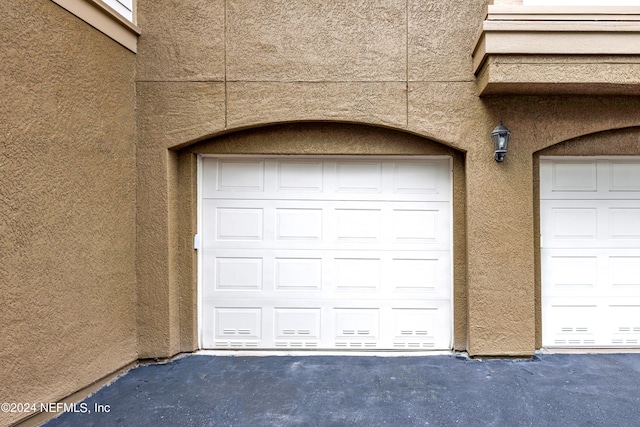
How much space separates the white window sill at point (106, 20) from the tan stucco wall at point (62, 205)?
0.07 meters

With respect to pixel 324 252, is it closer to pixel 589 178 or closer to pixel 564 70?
pixel 564 70

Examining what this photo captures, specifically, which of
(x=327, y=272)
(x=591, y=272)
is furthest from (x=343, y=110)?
(x=591, y=272)

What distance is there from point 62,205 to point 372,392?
3.24m

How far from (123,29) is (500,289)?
4.93 meters

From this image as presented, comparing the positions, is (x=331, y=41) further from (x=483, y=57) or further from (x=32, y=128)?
(x=32, y=128)

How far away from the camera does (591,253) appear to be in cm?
403

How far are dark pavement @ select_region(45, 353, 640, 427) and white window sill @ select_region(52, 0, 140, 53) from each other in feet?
11.5

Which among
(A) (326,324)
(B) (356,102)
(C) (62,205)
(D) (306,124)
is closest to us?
(C) (62,205)

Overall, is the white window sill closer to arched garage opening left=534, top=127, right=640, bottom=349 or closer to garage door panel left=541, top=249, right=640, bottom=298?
arched garage opening left=534, top=127, right=640, bottom=349

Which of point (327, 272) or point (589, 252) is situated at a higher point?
point (589, 252)

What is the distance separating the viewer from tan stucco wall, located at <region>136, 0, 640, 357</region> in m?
3.78

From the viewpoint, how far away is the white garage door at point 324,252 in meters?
4.08

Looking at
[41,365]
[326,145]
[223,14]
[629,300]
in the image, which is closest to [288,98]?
[326,145]

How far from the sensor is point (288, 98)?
12.6ft
